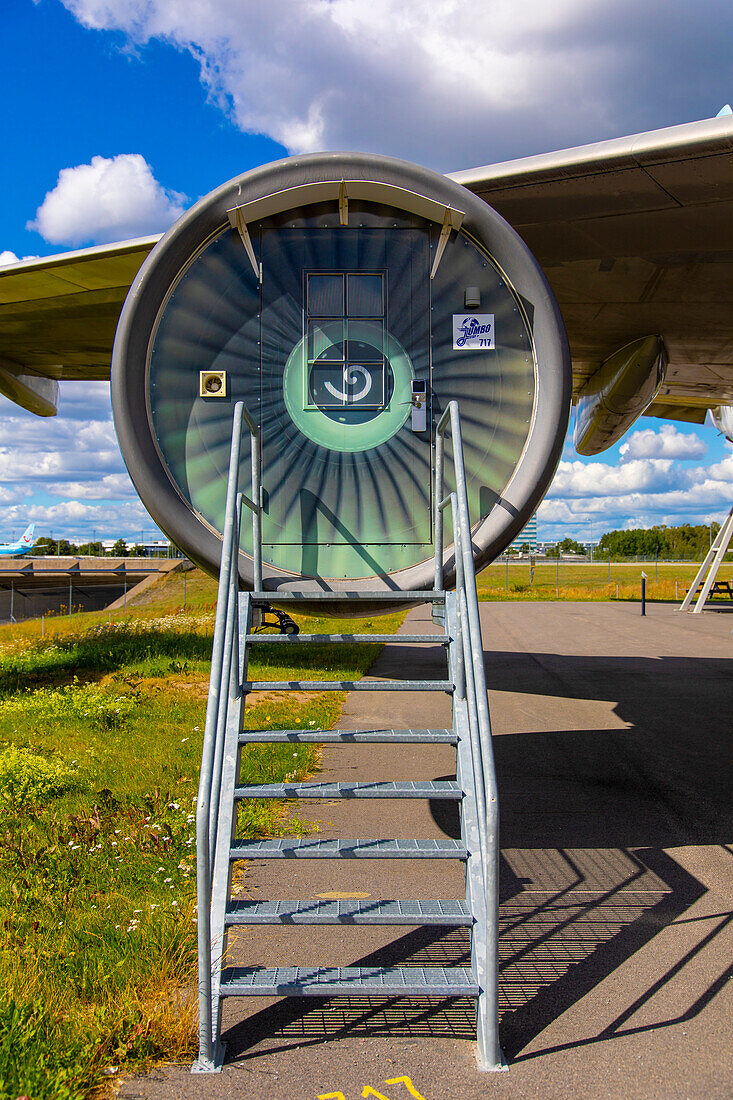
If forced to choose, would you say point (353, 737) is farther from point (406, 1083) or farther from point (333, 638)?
point (406, 1083)

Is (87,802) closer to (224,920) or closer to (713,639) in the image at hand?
(224,920)

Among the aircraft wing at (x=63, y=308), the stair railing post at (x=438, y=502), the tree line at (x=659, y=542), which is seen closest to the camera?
the stair railing post at (x=438, y=502)

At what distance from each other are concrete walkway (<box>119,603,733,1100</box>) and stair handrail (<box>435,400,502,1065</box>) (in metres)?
0.38

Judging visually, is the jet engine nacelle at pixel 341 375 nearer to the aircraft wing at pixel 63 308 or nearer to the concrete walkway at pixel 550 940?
the concrete walkway at pixel 550 940

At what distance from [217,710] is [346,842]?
0.87 metres

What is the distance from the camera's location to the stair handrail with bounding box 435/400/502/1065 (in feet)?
10.2

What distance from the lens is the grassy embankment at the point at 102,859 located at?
314 centimetres

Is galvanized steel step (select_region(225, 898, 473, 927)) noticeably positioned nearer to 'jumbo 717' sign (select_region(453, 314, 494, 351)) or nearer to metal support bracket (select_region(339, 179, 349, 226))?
'jumbo 717' sign (select_region(453, 314, 494, 351))

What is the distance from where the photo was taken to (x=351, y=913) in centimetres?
336

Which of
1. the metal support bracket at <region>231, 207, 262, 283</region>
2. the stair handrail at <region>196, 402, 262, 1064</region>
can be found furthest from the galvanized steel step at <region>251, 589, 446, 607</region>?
the metal support bracket at <region>231, 207, 262, 283</region>

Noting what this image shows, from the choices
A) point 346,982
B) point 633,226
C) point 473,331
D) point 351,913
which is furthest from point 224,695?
point 633,226

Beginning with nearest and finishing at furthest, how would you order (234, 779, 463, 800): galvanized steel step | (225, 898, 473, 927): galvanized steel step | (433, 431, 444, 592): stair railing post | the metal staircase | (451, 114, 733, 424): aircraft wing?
1. the metal staircase
2. (225, 898, 473, 927): galvanized steel step
3. (234, 779, 463, 800): galvanized steel step
4. (433, 431, 444, 592): stair railing post
5. (451, 114, 733, 424): aircraft wing

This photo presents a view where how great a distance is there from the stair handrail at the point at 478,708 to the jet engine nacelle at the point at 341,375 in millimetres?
431


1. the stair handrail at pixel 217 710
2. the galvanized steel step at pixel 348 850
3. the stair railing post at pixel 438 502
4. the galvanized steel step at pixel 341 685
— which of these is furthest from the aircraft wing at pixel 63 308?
the galvanized steel step at pixel 348 850
